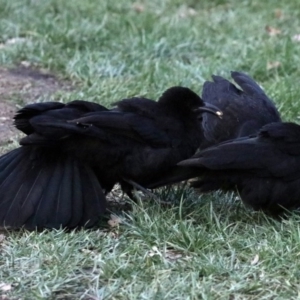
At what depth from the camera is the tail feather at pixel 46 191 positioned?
5.25 meters

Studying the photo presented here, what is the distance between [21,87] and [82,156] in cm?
288

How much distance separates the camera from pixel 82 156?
551 centimetres

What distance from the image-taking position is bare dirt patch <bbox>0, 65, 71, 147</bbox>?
764cm

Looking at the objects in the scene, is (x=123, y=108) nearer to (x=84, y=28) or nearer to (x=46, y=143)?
(x=46, y=143)

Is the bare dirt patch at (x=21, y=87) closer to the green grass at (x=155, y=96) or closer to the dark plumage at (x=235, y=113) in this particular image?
the green grass at (x=155, y=96)

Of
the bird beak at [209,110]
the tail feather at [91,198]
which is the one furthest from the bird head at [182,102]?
Answer: the tail feather at [91,198]

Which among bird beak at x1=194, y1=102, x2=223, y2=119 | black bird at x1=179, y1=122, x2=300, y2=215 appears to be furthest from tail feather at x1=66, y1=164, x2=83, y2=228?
bird beak at x1=194, y1=102, x2=223, y2=119

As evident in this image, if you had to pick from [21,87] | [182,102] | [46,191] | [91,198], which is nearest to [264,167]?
[182,102]

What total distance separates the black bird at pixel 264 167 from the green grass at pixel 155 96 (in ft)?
0.51

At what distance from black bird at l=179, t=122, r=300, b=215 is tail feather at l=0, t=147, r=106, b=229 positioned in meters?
0.65

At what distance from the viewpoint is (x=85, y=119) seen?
536cm

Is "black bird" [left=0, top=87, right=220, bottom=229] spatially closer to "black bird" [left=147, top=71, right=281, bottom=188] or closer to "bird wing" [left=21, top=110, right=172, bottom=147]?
"bird wing" [left=21, top=110, right=172, bottom=147]

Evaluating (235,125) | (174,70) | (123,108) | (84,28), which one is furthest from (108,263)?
(84,28)

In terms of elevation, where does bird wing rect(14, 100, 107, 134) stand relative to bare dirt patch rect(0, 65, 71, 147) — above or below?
above
